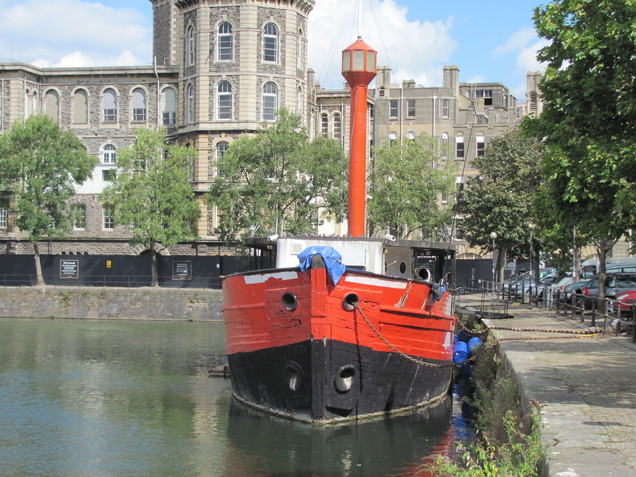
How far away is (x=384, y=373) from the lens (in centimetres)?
2022

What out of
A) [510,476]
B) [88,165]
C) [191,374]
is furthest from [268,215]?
[510,476]

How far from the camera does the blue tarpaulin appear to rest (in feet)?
60.8

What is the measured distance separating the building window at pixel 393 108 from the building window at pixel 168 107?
24286 millimetres

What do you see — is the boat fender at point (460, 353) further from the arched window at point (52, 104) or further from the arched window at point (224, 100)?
the arched window at point (52, 104)

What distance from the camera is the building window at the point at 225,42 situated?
198 ft

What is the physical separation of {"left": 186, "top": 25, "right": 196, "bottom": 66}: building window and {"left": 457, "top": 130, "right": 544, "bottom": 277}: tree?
2088 centimetres

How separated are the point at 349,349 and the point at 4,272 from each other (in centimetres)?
4259

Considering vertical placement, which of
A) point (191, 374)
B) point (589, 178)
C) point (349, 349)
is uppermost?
point (589, 178)

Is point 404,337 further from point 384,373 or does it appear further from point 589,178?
point 589,178

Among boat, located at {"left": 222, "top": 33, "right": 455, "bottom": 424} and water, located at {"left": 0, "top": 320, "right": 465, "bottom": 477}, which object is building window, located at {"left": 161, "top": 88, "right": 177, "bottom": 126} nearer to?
water, located at {"left": 0, "top": 320, "right": 465, "bottom": 477}

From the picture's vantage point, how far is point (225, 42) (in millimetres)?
60500

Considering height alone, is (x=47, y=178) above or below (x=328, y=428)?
above

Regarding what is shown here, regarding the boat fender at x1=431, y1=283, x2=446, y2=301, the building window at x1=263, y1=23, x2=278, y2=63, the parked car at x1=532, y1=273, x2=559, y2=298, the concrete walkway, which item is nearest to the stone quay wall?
the parked car at x1=532, y1=273, x2=559, y2=298

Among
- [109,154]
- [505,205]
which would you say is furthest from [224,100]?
[505,205]
